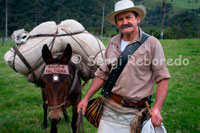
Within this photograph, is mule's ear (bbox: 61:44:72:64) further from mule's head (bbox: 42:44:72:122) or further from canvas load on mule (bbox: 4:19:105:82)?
canvas load on mule (bbox: 4:19:105:82)

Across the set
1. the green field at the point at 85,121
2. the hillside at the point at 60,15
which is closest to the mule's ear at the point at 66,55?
the green field at the point at 85,121

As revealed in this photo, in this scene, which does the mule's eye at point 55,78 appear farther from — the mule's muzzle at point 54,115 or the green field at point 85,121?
the green field at point 85,121

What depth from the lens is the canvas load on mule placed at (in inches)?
164

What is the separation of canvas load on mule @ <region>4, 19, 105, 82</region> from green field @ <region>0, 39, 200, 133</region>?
1.61 m

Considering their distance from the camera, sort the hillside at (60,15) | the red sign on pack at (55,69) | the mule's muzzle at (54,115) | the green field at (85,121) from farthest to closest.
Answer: the hillside at (60,15)
the green field at (85,121)
the red sign on pack at (55,69)
the mule's muzzle at (54,115)

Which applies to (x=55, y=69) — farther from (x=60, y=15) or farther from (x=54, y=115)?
(x=60, y=15)

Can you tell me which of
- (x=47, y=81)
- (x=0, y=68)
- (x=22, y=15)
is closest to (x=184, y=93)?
(x=47, y=81)

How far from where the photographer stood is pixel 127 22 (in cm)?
275

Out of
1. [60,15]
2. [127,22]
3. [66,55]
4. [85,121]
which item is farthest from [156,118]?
[60,15]

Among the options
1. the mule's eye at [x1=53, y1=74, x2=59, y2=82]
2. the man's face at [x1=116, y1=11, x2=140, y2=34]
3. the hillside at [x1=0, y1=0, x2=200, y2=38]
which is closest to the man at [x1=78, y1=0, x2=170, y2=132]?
the man's face at [x1=116, y1=11, x2=140, y2=34]

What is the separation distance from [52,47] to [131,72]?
2.18 metres

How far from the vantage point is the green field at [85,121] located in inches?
195

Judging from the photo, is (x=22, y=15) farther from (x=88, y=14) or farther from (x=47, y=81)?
(x=47, y=81)

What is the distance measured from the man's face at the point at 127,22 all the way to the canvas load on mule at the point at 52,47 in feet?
6.11
